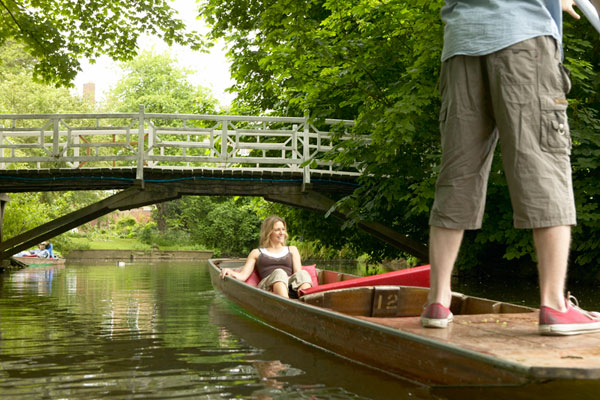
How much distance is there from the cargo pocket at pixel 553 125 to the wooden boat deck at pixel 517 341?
2.54ft

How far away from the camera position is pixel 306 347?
15.4ft

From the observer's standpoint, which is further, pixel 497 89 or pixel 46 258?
pixel 46 258

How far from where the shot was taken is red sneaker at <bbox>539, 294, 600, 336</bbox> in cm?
285

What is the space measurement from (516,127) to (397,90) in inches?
278

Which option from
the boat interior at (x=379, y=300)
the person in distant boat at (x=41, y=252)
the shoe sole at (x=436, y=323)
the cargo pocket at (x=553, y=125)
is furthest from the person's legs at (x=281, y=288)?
the person in distant boat at (x=41, y=252)

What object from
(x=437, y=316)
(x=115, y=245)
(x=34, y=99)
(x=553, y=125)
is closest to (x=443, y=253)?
(x=437, y=316)

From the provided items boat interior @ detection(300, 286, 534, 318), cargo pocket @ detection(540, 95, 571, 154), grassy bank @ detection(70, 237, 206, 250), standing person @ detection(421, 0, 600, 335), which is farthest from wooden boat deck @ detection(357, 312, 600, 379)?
grassy bank @ detection(70, 237, 206, 250)

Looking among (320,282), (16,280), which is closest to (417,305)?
(320,282)

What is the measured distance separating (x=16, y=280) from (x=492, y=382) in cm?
1222

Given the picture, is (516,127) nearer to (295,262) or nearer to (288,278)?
(288,278)

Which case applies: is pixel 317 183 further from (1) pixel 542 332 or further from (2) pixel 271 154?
(1) pixel 542 332

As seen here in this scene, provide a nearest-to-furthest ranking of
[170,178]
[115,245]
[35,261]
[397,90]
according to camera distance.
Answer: [397,90] → [170,178] → [35,261] → [115,245]

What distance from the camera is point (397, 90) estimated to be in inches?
381

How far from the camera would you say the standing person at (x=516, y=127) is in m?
2.73
